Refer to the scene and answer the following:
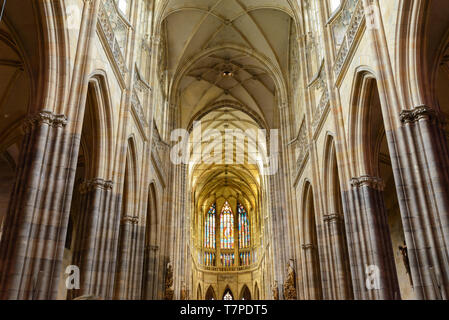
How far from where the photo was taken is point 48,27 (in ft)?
26.0

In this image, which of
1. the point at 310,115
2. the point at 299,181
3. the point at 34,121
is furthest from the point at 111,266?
the point at 299,181

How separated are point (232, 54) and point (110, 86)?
14742 mm

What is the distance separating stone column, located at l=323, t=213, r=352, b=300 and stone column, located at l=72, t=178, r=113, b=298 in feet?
A: 23.7

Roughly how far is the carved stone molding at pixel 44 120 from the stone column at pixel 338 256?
9555mm

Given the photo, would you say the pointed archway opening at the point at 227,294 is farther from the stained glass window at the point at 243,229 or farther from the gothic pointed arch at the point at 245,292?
the stained glass window at the point at 243,229

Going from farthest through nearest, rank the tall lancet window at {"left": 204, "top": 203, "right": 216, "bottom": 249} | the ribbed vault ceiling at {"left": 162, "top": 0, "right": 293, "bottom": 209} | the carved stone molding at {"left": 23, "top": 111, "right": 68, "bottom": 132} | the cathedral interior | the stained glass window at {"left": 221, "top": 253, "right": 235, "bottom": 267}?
the tall lancet window at {"left": 204, "top": 203, "right": 216, "bottom": 249}
the stained glass window at {"left": 221, "top": 253, "right": 235, "bottom": 267}
the ribbed vault ceiling at {"left": 162, "top": 0, "right": 293, "bottom": 209}
the carved stone molding at {"left": 23, "top": 111, "right": 68, "bottom": 132}
the cathedral interior

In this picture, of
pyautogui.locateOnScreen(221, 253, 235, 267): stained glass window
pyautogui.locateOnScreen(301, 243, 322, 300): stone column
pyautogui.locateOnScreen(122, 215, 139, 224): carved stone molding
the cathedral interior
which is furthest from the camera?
pyautogui.locateOnScreen(221, 253, 235, 267): stained glass window

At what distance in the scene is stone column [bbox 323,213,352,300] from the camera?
12594 mm

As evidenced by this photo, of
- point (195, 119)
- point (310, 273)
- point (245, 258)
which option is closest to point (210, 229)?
point (245, 258)

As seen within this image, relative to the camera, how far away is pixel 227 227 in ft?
161

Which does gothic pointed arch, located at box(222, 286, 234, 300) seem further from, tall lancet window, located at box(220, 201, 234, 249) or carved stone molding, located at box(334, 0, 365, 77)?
carved stone molding, located at box(334, 0, 365, 77)

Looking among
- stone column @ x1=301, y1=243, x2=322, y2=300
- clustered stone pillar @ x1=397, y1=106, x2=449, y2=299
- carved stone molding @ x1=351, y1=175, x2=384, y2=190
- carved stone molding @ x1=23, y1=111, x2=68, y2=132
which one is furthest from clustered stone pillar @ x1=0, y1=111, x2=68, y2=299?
stone column @ x1=301, y1=243, x2=322, y2=300
